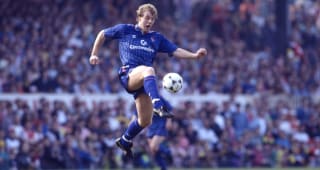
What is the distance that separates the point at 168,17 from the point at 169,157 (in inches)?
189

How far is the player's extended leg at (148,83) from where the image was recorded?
14863 mm

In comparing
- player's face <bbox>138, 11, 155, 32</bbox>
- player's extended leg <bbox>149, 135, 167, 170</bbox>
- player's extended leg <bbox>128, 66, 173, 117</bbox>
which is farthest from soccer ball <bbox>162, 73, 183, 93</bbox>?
player's extended leg <bbox>149, 135, 167, 170</bbox>

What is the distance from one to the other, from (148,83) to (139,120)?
99 centimetres

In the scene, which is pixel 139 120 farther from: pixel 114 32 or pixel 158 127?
pixel 158 127

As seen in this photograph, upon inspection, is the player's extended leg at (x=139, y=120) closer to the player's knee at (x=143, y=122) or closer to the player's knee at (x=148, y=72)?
the player's knee at (x=143, y=122)

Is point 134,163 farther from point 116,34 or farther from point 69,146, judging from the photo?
point 116,34

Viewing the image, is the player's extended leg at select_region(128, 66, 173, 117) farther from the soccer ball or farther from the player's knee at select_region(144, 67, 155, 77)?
the soccer ball

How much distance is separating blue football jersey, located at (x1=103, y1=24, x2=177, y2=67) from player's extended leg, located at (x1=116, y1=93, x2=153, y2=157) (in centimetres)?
48

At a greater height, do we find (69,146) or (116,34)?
(116,34)

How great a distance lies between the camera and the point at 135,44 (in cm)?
1582

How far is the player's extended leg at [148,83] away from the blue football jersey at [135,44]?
0.69 ft

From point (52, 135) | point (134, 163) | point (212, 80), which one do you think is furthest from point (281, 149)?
point (52, 135)

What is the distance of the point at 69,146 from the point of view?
73.0ft

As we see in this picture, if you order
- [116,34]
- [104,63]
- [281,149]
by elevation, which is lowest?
[281,149]
